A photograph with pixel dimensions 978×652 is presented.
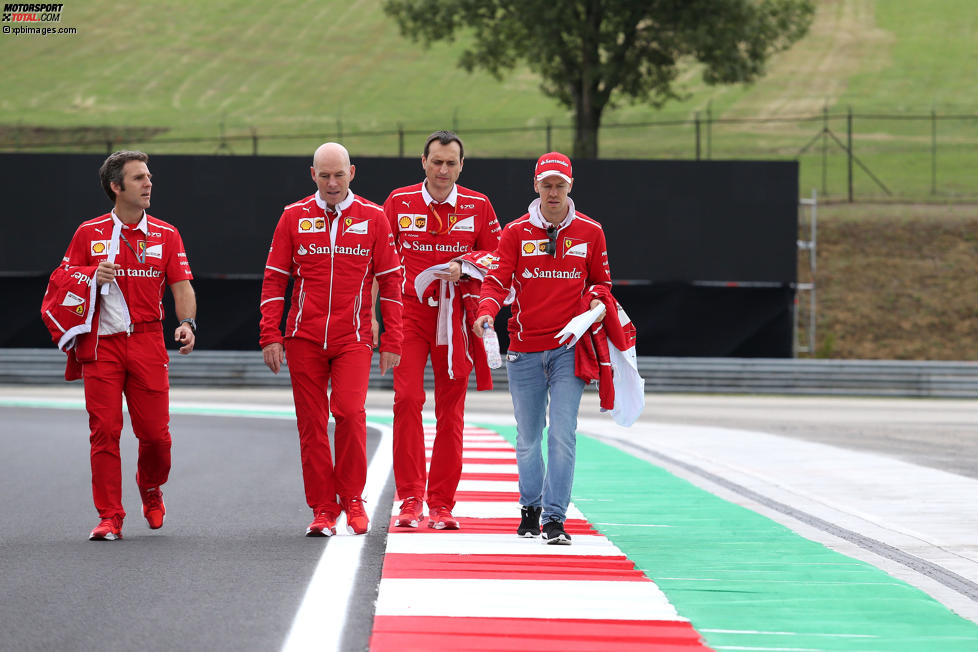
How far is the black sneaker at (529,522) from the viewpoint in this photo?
311 inches

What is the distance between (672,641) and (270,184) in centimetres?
2526

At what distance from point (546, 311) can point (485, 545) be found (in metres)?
1.26

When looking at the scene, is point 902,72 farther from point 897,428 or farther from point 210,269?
point 897,428

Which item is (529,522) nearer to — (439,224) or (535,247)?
(535,247)

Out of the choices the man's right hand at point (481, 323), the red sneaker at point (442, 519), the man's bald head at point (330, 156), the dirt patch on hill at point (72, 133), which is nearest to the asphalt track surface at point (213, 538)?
the red sneaker at point (442, 519)

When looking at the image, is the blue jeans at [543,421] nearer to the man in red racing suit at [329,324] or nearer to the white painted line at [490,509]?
the man in red racing suit at [329,324]

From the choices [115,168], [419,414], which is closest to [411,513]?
[419,414]

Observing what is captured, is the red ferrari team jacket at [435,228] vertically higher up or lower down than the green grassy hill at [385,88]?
lower down

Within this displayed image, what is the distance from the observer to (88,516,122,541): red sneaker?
25.7 ft

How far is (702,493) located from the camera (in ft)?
34.7

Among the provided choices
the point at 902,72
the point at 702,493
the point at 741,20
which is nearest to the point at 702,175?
the point at 741,20

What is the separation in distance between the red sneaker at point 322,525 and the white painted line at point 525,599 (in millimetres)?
1421

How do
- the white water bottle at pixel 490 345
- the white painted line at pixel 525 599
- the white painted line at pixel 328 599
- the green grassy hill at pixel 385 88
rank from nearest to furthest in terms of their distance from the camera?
1. the white painted line at pixel 328 599
2. the white painted line at pixel 525 599
3. the white water bottle at pixel 490 345
4. the green grassy hill at pixel 385 88

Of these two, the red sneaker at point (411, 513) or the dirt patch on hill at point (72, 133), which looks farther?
the dirt patch on hill at point (72, 133)
